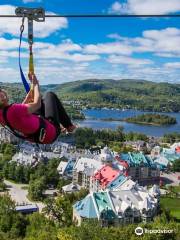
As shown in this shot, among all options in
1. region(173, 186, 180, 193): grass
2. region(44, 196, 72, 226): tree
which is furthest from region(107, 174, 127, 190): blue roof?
region(44, 196, 72, 226): tree

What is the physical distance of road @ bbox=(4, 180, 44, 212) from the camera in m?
21.1

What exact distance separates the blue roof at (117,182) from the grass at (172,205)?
2338 millimetres

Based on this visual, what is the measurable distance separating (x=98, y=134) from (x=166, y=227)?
1123 inches

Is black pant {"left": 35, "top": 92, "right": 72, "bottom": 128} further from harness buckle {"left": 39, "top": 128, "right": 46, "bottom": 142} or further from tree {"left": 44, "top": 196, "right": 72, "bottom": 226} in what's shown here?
tree {"left": 44, "top": 196, "right": 72, "bottom": 226}

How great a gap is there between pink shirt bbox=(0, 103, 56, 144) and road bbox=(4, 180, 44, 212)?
1666 centimetres

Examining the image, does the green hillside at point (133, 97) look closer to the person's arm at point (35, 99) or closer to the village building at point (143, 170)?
the village building at point (143, 170)

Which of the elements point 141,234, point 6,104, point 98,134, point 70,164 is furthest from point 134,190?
point 98,134

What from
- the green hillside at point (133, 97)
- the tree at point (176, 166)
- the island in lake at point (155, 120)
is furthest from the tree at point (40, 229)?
the green hillside at point (133, 97)

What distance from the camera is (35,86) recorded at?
11.0ft

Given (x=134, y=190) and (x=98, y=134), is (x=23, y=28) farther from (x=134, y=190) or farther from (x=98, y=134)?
(x=98, y=134)

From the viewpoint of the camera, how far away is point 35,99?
3.38 metres

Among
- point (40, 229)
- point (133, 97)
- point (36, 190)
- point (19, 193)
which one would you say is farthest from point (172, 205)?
point (133, 97)

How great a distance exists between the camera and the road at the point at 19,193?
69.1ft

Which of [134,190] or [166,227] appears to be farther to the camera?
[134,190]
